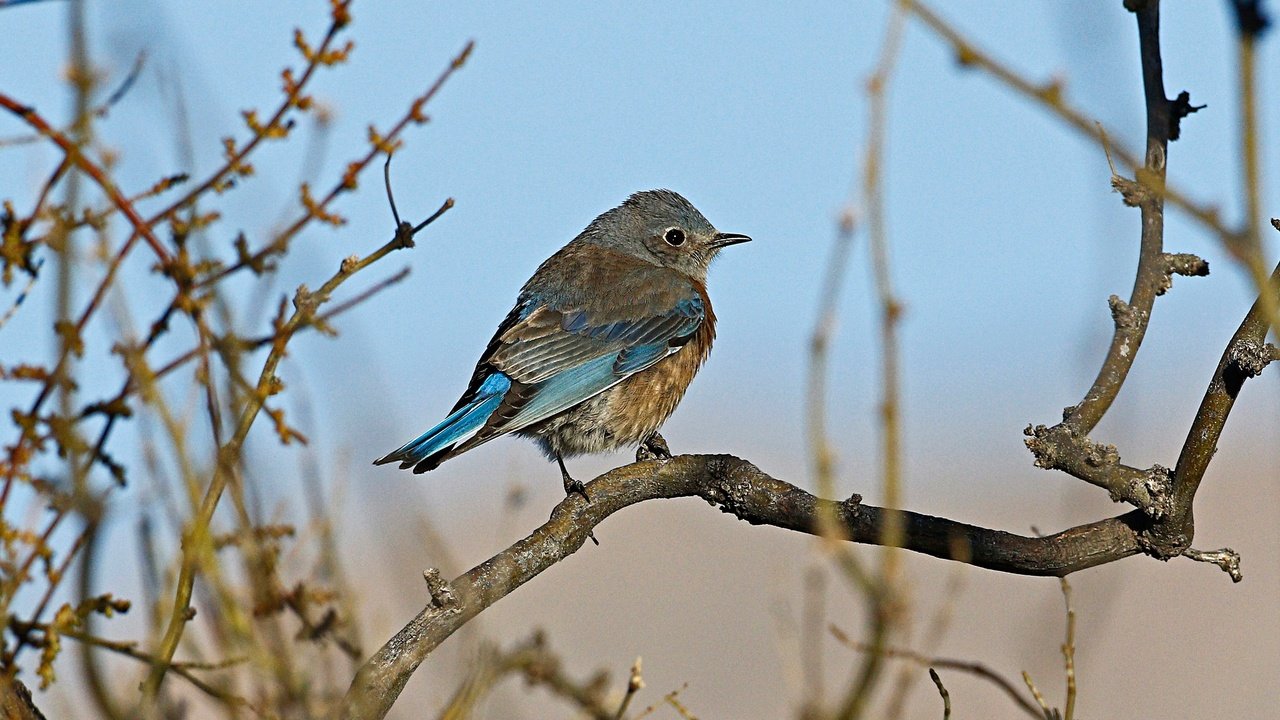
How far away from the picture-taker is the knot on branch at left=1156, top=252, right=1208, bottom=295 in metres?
4.39

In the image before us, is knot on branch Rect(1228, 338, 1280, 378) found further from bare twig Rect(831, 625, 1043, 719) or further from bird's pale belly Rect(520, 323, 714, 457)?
bird's pale belly Rect(520, 323, 714, 457)

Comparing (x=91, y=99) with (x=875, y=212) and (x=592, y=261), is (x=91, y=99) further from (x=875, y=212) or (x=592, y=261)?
(x=592, y=261)

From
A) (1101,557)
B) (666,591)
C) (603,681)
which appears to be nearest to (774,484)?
(1101,557)

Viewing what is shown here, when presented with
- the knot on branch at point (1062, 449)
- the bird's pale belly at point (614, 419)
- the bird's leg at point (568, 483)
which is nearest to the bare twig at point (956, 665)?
the knot on branch at point (1062, 449)

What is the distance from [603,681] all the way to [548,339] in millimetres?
4114

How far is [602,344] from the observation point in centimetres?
713

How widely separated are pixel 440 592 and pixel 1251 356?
86.6 inches

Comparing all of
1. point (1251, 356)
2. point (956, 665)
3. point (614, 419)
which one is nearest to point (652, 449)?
point (614, 419)

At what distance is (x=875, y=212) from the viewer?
2338 millimetres

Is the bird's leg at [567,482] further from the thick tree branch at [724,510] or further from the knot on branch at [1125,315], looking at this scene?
the knot on branch at [1125,315]

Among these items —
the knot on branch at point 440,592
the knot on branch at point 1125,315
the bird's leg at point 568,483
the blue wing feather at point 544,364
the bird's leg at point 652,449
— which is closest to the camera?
the knot on branch at point 440,592

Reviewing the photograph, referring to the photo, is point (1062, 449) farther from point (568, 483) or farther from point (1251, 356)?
point (568, 483)

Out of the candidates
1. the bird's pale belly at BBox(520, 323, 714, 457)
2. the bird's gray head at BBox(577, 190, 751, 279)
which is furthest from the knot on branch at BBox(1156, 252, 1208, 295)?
the bird's gray head at BBox(577, 190, 751, 279)

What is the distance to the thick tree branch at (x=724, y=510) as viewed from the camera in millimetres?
3684
